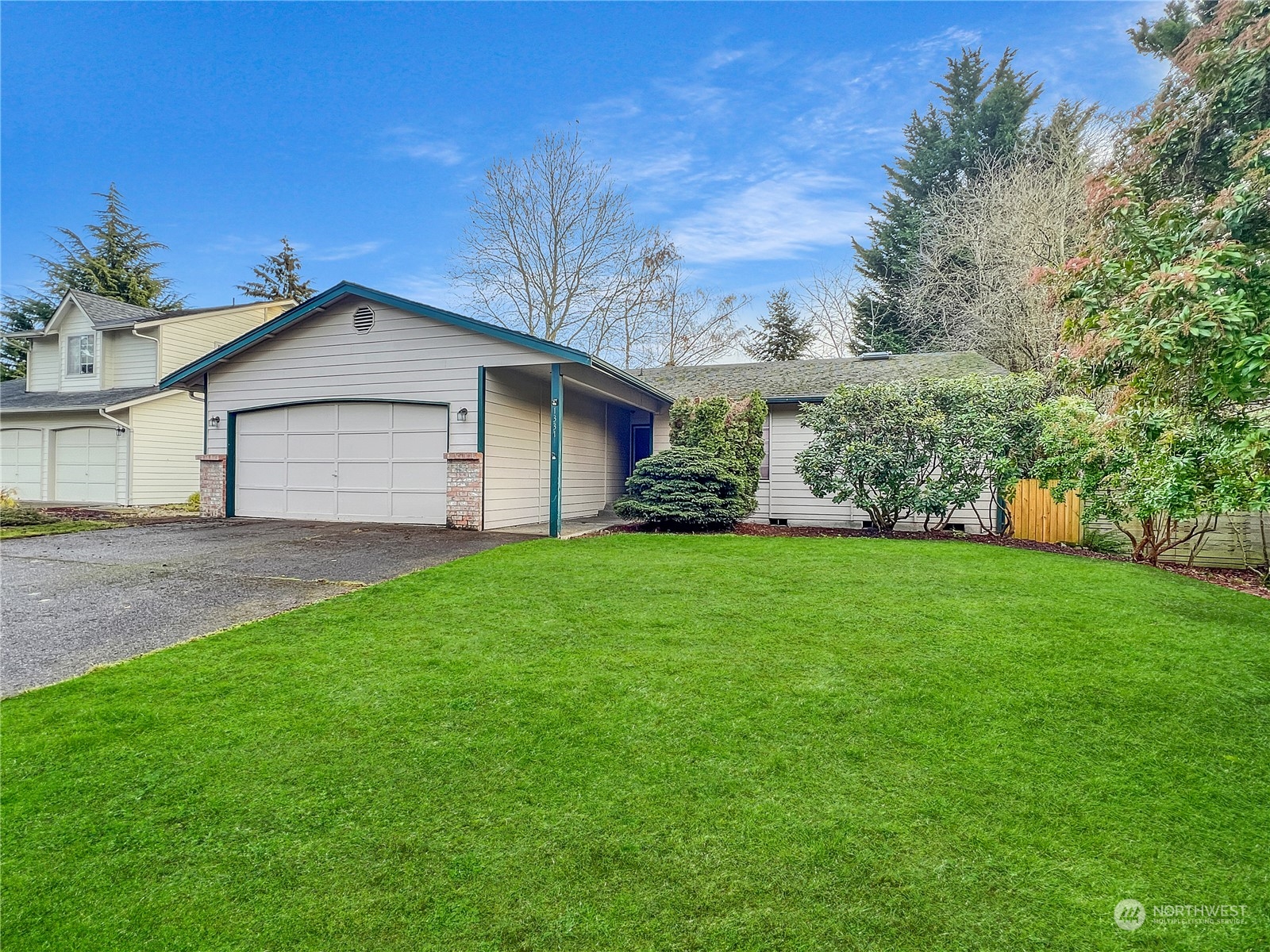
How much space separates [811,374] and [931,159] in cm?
1562

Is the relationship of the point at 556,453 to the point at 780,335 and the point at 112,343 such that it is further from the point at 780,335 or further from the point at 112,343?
the point at 780,335

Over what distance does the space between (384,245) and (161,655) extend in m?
18.7

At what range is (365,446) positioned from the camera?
37.0 feet

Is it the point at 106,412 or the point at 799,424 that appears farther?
the point at 106,412

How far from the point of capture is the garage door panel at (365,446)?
11.1 meters

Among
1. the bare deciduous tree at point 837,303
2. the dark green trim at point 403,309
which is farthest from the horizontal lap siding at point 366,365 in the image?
the bare deciduous tree at point 837,303

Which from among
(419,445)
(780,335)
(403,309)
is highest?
(780,335)

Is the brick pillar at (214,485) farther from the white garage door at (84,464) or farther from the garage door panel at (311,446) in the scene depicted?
the white garage door at (84,464)

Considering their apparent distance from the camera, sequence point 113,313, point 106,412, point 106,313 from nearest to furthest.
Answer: point 106,412
point 106,313
point 113,313

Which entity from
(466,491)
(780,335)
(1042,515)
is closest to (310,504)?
(466,491)

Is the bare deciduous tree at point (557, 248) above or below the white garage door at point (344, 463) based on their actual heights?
above

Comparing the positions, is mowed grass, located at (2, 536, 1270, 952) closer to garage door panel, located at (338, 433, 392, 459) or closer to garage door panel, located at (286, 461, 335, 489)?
garage door panel, located at (338, 433, 392, 459)

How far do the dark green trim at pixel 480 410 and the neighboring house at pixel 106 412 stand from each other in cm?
1082

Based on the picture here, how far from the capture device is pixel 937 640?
444 cm
